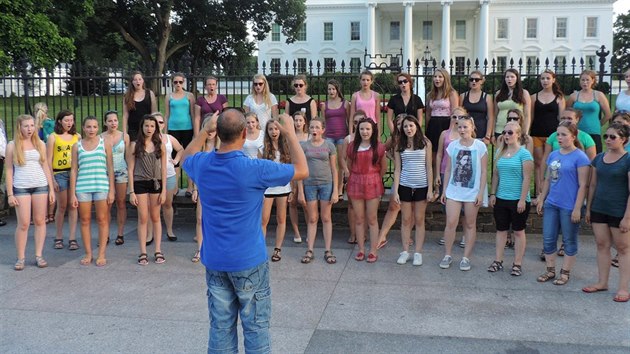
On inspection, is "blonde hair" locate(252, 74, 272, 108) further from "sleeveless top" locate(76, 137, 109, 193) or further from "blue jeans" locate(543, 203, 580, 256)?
"blue jeans" locate(543, 203, 580, 256)

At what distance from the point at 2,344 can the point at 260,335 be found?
7.58 ft

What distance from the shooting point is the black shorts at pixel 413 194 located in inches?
264

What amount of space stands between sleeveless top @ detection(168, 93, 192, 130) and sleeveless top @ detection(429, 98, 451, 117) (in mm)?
3335

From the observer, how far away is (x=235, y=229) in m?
3.49

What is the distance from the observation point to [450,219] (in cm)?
649

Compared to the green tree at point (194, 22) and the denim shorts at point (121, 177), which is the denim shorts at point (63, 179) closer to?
the denim shorts at point (121, 177)

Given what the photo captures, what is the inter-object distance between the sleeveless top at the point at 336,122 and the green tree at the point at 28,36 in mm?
16404

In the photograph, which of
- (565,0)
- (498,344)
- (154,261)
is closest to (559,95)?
(498,344)

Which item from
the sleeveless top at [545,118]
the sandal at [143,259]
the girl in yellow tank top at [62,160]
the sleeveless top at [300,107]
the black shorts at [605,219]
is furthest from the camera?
the sleeveless top at [300,107]

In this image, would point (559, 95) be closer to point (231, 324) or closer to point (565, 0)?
point (231, 324)

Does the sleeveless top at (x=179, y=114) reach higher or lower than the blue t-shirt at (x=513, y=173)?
higher

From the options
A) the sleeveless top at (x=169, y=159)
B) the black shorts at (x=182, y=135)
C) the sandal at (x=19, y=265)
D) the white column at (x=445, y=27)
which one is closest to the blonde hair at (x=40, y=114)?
the black shorts at (x=182, y=135)

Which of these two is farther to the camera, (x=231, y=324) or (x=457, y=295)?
(x=457, y=295)

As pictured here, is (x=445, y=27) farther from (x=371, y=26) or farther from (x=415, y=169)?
(x=415, y=169)
